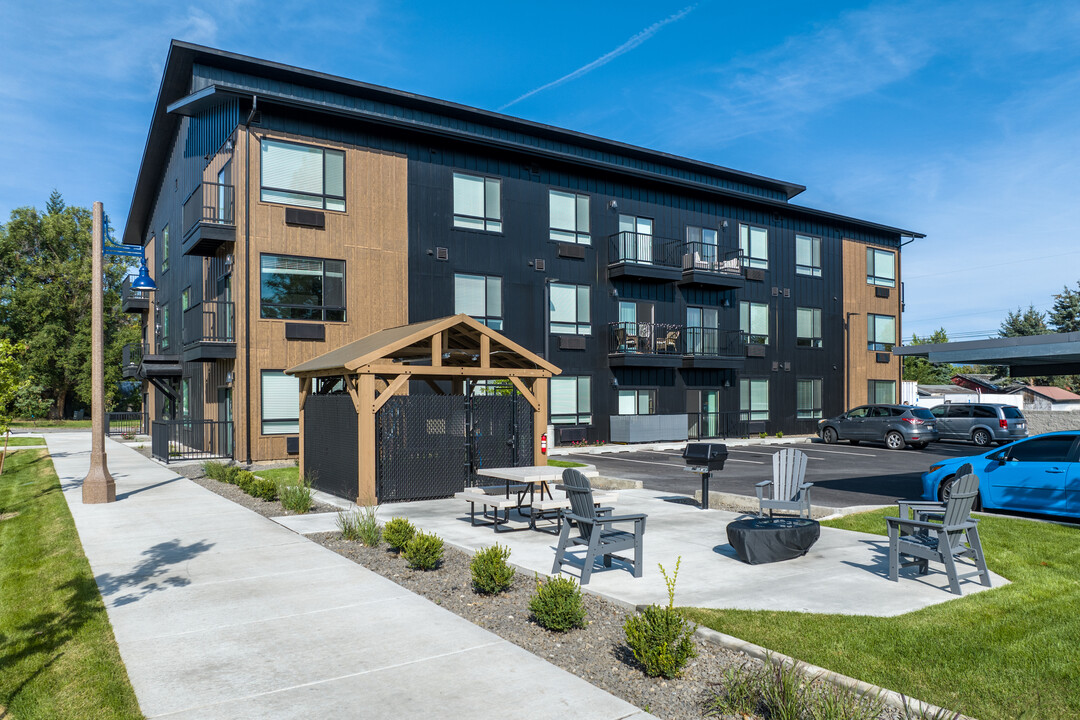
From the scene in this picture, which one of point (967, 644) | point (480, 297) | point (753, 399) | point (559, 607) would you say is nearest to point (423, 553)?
point (559, 607)

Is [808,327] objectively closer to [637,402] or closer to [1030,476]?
[637,402]

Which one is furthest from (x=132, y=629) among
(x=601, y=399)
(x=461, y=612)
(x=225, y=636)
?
(x=601, y=399)

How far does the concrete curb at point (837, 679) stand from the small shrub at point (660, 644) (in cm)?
46

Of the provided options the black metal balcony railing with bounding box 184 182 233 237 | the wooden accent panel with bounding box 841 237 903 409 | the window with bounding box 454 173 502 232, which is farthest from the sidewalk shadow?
the wooden accent panel with bounding box 841 237 903 409

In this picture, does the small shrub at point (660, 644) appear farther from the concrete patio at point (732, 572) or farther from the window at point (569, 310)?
the window at point (569, 310)

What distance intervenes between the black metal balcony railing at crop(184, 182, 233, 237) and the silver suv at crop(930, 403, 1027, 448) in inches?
1035

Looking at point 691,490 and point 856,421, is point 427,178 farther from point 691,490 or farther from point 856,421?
point 856,421

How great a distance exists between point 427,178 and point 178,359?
1237cm

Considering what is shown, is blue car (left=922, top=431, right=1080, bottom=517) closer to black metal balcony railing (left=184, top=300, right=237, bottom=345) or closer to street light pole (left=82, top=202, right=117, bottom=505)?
street light pole (left=82, top=202, right=117, bottom=505)

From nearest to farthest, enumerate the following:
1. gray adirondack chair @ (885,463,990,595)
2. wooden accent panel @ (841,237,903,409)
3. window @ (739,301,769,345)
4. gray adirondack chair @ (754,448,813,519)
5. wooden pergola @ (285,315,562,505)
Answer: gray adirondack chair @ (885,463,990,595)
gray adirondack chair @ (754,448,813,519)
wooden pergola @ (285,315,562,505)
window @ (739,301,769,345)
wooden accent panel @ (841,237,903,409)

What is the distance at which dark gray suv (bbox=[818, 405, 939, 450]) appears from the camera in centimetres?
2645

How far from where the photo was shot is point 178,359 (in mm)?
28266

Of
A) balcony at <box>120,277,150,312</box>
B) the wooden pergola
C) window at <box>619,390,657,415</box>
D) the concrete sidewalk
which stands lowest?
the concrete sidewalk

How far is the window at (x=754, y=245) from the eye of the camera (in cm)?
3384
